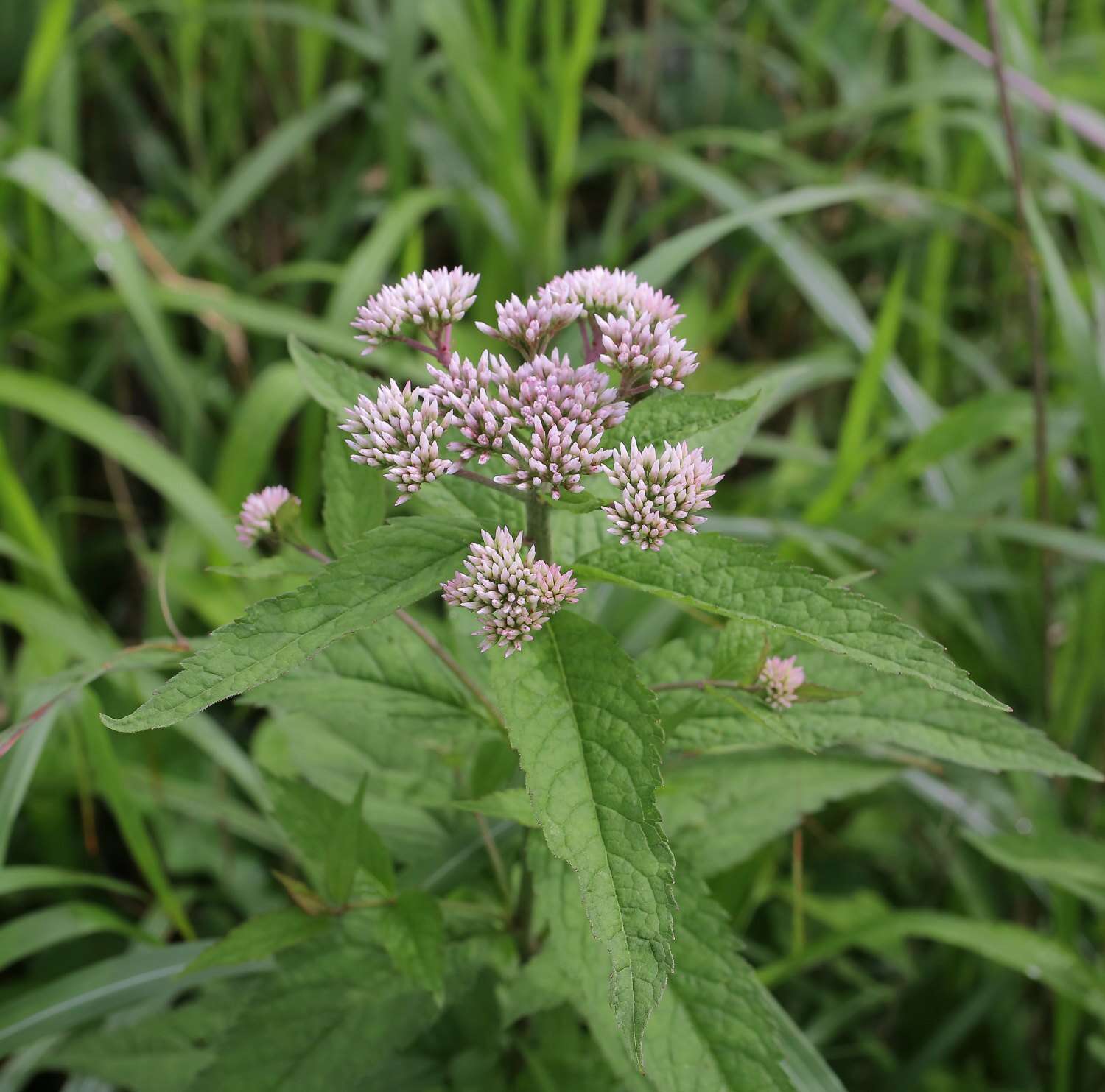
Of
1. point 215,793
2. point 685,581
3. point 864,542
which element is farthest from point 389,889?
point 864,542

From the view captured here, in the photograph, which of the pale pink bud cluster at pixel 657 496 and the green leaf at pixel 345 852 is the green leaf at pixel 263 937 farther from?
the pale pink bud cluster at pixel 657 496

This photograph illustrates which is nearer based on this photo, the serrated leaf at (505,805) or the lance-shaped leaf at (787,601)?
the lance-shaped leaf at (787,601)

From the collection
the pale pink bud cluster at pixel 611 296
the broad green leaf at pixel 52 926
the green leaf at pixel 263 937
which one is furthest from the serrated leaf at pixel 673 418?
the broad green leaf at pixel 52 926

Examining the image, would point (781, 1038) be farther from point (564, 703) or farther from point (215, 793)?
point (215, 793)

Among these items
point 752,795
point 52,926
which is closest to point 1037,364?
point 752,795

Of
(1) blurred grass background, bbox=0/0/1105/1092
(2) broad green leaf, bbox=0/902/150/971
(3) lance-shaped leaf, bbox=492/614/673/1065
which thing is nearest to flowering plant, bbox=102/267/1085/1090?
(3) lance-shaped leaf, bbox=492/614/673/1065

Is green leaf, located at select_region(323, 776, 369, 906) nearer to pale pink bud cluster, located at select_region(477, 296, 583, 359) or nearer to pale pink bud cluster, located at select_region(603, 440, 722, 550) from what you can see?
pale pink bud cluster, located at select_region(603, 440, 722, 550)
